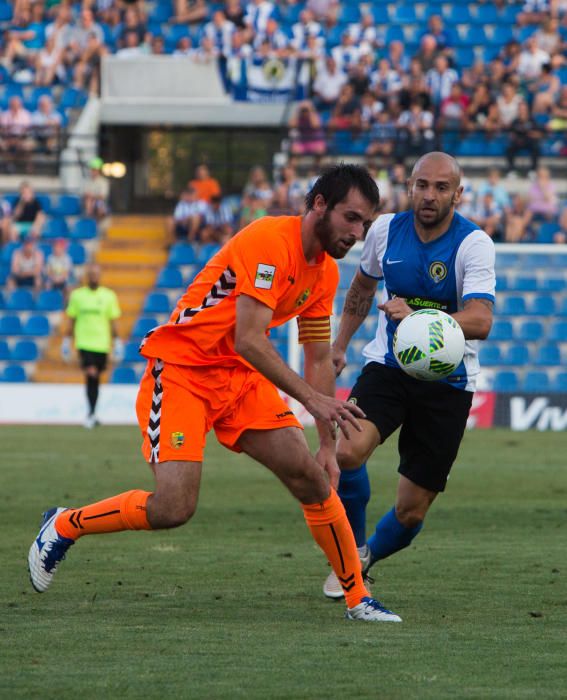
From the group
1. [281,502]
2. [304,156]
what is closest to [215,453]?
[281,502]

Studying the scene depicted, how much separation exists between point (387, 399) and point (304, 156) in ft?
63.3

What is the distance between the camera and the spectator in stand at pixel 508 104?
2620 cm

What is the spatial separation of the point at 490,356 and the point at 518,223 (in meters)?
3.01

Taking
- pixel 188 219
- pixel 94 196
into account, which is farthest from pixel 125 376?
pixel 94 196

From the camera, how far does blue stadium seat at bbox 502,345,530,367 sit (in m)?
22.2

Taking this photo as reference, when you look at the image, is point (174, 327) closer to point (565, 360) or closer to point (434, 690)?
point (434, 690)

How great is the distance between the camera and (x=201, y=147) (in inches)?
1212

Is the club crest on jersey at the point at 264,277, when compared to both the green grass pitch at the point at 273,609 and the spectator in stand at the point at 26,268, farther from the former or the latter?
the spectator in stand at the point at 26,268

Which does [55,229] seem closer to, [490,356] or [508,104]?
[508,104]

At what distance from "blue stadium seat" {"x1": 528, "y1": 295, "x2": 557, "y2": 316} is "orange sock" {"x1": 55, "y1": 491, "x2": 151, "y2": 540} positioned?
53.6 ft

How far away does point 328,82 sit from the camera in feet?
89.8

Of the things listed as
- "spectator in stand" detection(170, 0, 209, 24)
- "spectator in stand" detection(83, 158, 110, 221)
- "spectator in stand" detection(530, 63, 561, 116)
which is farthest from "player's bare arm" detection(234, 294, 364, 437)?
"spectator in stand" detection(170, 0, 209, 24)

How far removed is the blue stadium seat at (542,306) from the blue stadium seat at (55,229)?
905 centimetres

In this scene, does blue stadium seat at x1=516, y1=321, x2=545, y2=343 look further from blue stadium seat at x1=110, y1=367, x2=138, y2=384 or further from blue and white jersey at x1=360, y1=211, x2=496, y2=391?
blue and white jersey at x1=360, y1=211, x2=496, y2=391
